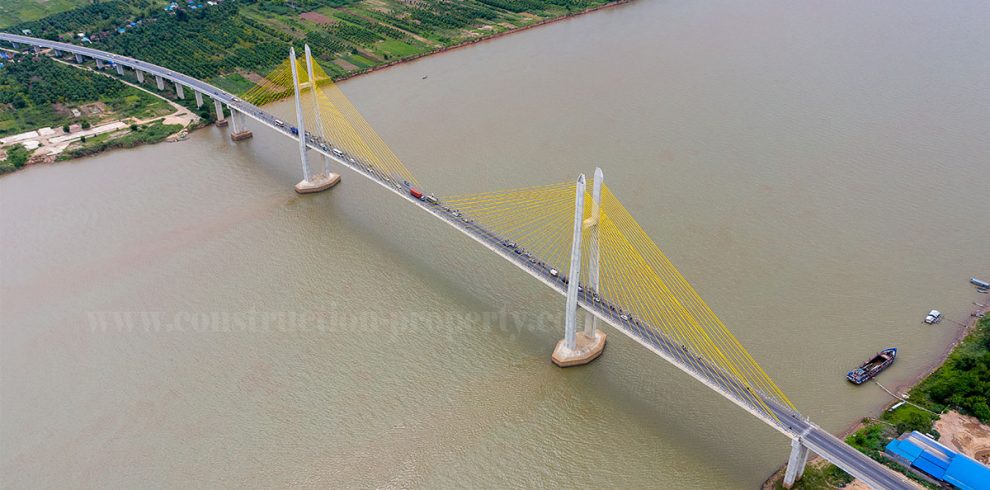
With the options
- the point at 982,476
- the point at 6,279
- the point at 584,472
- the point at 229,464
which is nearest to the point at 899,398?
the point at 982,476

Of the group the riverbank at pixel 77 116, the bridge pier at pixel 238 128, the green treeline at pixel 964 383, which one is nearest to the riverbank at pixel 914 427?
the green treeline at pixel 964 383

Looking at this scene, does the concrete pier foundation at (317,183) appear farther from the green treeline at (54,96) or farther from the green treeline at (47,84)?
the green treeline at (47,84)

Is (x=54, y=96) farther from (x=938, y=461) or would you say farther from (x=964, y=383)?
(x=964, y=383)

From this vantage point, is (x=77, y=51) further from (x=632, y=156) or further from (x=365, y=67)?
(x=632, y=156)

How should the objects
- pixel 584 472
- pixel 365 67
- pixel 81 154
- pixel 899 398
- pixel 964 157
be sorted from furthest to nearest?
pixel 365 67, pixel 81 154, pixel 964 157, pixel 899 398, pixel 584 472

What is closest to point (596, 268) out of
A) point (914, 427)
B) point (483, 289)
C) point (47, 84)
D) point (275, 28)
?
point (483, 289)

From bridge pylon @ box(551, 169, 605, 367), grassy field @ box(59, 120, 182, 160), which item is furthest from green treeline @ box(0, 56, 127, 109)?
bridge pylon @ box(551, 169, 605, 367)

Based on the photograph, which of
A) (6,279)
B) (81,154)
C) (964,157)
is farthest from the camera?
(81,154)
